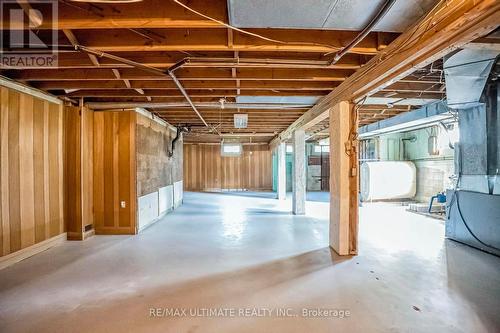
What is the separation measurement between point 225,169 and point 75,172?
339 inches

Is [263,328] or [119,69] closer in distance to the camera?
[263,328]

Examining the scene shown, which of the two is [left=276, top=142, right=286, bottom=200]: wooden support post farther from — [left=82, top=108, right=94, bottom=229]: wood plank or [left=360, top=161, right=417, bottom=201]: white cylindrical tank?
[left=82, top=108, right=94, bottom=229]: wood plank

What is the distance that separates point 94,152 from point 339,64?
4313 mm

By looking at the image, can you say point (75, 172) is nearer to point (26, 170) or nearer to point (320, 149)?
point (26, 170)

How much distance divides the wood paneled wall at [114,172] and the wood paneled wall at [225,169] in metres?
7.90

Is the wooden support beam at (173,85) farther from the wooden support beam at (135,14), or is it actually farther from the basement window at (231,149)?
the basement window at (231,149)

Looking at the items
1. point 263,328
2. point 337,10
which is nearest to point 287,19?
point 337,10

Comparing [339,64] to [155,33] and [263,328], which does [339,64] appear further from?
[263,328]

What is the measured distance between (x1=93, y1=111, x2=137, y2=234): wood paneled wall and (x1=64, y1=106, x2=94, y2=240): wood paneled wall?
0.27 metres

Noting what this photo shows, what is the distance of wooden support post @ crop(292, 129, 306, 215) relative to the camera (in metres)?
6.51

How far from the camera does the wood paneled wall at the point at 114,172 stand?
4.72 m

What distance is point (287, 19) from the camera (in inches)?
82.3

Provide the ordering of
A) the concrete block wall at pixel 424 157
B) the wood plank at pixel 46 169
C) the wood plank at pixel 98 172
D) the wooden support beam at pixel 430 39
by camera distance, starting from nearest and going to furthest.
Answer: the wooden support beam at pixel 430 39, the wood plank at pixel 46 169, the wood plank at pixel 98 172, the concrete block wall at pixel 424 157

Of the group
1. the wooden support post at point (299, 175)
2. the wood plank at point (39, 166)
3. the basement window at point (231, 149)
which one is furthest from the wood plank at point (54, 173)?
the basement window at point (231, 149)
